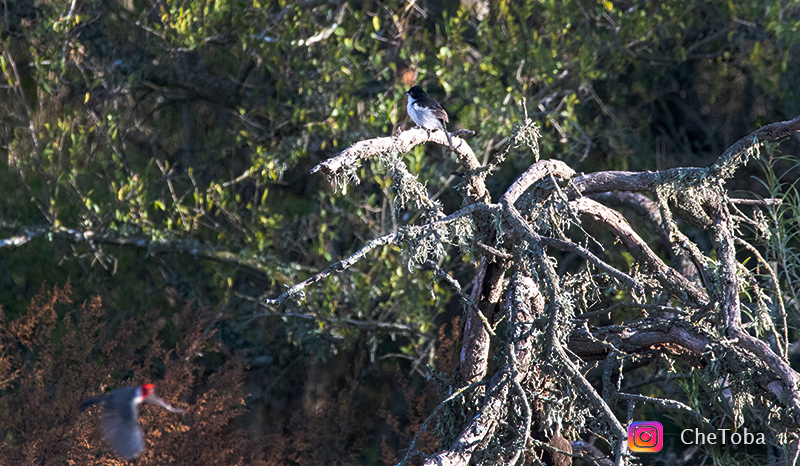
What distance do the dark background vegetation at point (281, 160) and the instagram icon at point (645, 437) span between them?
1687 mm

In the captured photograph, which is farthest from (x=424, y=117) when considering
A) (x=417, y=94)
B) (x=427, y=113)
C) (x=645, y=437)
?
(x=645, y=437)

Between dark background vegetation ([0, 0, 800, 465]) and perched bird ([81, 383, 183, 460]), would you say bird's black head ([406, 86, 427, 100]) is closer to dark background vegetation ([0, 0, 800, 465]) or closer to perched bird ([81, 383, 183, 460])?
dark background vegetation ([0, 0, 800, 465])

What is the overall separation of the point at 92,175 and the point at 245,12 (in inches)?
89.6

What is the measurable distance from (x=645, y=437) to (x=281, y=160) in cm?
280

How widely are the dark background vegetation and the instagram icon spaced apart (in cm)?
169

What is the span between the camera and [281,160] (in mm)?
4293

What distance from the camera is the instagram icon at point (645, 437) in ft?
7.25

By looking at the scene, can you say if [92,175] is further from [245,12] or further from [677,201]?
[677,201]

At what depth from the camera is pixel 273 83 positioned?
5.31 m

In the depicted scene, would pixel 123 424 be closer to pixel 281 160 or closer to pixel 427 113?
pixel 427 113

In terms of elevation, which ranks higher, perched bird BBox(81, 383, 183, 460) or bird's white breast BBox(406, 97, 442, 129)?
bird's white breast BBox(406, 97, 442, 129)

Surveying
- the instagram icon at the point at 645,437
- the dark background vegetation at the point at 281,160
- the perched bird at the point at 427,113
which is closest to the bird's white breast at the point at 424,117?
the perched bird at the point at 427,113

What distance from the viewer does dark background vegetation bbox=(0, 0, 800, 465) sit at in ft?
13.5

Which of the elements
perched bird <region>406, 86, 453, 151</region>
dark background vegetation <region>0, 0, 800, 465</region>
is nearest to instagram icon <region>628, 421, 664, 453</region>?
perched bird <region>406, 86, 453, 151</region>
